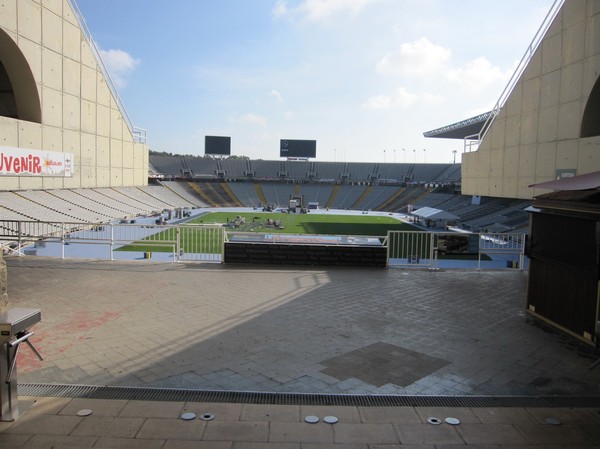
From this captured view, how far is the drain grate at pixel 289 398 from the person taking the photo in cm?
509

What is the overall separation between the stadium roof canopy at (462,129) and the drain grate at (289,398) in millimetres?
50700

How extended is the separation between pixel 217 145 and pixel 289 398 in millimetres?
81645

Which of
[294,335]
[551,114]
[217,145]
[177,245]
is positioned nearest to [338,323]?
[294,335]

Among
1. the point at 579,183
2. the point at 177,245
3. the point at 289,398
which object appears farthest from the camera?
the point at 177,245

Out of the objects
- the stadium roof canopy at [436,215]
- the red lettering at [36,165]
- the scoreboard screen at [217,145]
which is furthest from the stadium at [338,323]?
the scoreboard screen at [217,145]

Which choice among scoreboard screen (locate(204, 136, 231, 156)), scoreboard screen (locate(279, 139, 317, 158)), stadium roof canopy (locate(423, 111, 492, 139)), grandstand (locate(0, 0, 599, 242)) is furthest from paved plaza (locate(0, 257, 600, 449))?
scoreboard screen (locate(279, 139, 317, 158))

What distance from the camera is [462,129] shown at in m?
59.0

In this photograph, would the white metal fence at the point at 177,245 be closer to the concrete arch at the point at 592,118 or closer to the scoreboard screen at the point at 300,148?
the concrete arch at the point at 592,118

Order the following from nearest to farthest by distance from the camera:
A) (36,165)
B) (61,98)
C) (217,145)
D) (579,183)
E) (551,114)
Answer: (579,183) < (551,114) < (36,165) < (61,98) < (217,145)

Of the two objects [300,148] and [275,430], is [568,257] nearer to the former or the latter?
[275,430]

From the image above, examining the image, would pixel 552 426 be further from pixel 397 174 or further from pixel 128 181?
pixel 397 174

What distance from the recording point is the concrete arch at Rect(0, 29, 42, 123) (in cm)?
2294

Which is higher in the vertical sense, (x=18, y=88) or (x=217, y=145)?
(x=217, y=145)

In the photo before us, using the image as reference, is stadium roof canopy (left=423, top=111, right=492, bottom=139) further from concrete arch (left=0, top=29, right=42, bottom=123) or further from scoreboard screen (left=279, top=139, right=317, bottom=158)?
concrete arch (left=0, top=29, right=42, bottom=123)
